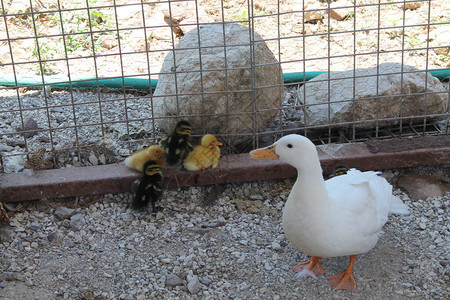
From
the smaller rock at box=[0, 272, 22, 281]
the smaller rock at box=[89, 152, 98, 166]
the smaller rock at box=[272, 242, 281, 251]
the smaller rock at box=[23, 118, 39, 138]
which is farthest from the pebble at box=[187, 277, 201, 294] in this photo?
the smaller rock at box=[23, 118, 39, 138]

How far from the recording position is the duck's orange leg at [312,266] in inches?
145

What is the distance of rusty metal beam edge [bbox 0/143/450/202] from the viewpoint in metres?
4.37

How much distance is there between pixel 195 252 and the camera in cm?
393

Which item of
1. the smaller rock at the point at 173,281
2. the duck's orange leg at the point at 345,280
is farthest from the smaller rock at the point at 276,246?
the smaller rock at the point at 173,281

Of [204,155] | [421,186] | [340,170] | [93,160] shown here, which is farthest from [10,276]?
[421,186]

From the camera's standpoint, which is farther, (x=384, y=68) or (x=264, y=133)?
(x=384, y=68)

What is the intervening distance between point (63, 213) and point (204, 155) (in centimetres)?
110

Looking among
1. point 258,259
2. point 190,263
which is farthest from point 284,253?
point 190,263

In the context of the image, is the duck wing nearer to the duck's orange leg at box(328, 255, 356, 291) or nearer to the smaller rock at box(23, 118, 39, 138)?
the duck's orange leg at box(328, 255, 356, 291)

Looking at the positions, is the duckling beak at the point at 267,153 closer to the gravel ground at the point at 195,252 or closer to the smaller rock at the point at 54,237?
the gravel ground at the point at 195,252

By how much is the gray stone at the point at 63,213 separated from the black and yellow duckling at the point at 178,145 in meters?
0.79

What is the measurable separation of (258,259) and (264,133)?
1.16 metres

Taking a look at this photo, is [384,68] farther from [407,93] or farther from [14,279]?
[14,279]

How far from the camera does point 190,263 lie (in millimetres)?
3809
